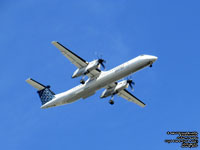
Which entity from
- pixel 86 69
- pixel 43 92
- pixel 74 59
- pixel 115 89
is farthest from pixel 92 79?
pixel 43 92

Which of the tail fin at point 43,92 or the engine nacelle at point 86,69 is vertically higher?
the tail fin at point 43,92

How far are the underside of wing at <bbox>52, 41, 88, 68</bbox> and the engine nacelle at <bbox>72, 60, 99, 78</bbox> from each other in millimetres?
564

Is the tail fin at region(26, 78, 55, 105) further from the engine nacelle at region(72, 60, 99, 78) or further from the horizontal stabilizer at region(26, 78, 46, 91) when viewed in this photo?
the engine nacelle at region(72, 60, 99, 78)

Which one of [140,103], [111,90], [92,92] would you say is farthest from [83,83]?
[140,103]

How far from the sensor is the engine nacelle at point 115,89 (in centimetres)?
5481

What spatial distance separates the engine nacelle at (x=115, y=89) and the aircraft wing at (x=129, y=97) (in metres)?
2.96

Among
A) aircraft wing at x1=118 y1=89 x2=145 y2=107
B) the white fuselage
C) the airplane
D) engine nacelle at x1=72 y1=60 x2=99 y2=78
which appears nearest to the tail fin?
the airplane

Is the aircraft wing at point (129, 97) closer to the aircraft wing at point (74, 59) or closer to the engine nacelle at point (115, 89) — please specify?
the engine nacelle at point (115, 89)

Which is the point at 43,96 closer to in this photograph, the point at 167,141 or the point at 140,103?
the point at 140,103

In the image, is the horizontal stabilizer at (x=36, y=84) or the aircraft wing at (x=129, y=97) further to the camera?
the aircraft wing at (x=129, y=97)

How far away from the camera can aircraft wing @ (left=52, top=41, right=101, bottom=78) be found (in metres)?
50.1

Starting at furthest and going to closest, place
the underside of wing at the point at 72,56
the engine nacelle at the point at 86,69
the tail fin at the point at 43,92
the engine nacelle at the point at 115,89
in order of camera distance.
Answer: the tail fin at the point at 43,92
the engine nacelle at the point at 115,89
the engine nacelle at the point at 86,69
the underside of wing at the point at 72,56

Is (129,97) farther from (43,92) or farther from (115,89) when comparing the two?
(43,92)

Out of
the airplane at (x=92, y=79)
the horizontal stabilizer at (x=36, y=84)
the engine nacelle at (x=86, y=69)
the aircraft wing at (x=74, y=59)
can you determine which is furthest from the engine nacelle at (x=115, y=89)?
the horizontal stabilizer at (x=36, y=84)
